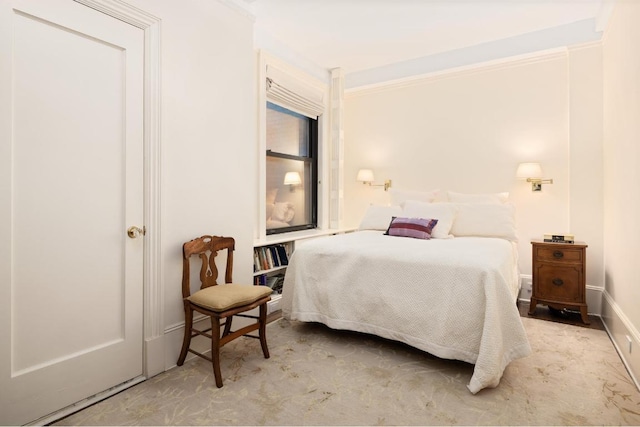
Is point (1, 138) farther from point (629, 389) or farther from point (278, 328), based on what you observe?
point (629, 389)

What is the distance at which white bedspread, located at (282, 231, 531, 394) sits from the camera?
2035 mm

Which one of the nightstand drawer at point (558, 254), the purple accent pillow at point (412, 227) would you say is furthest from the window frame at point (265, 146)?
the nightstand drawer at point (558, 254)

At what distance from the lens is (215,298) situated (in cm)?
206

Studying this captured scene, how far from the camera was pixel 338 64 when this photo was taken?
4.40m

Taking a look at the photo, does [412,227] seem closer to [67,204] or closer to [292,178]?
[292,178]

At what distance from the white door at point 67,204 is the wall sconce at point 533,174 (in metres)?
3.42

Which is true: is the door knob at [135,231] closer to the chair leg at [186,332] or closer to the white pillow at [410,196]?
the chair leg at [186,332]

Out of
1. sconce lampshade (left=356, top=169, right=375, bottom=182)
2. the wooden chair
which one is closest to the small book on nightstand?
sconce lampshade (left=356, top=169, right=375, bottom=182)

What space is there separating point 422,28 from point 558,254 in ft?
8.07

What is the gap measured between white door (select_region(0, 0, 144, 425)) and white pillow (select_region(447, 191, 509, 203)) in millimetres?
3127

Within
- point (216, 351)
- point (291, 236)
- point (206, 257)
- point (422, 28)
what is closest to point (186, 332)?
point (216, 351)

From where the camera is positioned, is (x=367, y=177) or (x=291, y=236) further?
(x=367, y=177)

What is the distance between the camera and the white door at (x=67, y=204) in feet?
5.23

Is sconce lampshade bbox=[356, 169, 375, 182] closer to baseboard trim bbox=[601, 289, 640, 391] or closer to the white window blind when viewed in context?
the white window blind
